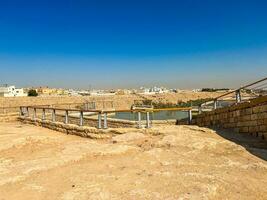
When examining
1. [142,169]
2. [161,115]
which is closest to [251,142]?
[142,169]

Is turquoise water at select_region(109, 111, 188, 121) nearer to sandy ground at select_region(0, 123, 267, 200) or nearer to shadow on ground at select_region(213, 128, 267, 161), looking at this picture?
shadow on ground at select_region(213, 128, 267, 161)

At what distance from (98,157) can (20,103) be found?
41736 mm

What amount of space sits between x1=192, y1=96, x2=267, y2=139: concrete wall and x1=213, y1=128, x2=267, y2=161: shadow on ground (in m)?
0.25

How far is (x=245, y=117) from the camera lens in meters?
11.2

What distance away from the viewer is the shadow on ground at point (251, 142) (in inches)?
332

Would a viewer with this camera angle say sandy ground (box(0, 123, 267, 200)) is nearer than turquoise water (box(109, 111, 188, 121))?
Yes

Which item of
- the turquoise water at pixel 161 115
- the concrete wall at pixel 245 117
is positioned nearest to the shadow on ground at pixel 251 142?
the concrete wall at pixel 245 117

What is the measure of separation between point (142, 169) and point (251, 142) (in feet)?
15.2

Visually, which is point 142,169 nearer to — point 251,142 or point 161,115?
point 251,142

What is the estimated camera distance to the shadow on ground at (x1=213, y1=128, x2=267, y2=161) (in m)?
8.44

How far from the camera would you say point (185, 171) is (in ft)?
22.0

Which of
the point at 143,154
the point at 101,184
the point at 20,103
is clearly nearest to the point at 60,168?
the point at 101,184

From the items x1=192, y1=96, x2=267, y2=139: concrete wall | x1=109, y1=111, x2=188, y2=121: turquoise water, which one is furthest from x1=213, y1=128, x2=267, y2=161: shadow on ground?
x1=109, y1=111, x2=188, y2=121: turquoise water

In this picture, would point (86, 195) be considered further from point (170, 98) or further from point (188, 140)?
point (170, 98)
